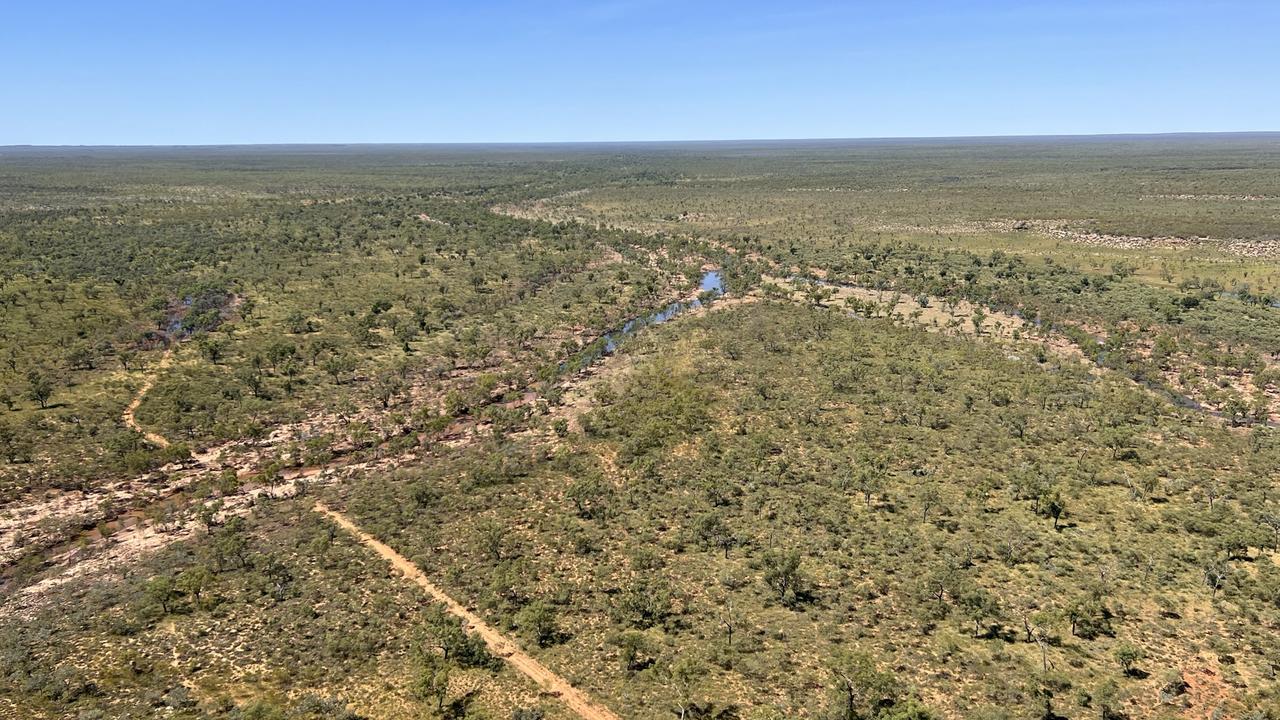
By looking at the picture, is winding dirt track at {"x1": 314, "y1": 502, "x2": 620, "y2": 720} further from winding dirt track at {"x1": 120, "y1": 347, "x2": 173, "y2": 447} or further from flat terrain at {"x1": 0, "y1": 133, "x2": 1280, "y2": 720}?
winding dirt track at {"x1": 120, "y1": 347, "x2": 173, "y2": 447}

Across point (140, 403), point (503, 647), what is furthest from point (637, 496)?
point (140, 403)

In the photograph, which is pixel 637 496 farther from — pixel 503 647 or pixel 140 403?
pixel 140 403

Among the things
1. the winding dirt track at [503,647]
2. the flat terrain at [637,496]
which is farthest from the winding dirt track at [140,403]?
the winding dirt track at [503,647]

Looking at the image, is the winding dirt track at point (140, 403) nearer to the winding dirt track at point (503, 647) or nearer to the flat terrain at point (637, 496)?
the flat terrain at point (637, 496)

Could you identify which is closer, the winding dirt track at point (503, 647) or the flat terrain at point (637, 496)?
the winding dirt track at point (503, 647)

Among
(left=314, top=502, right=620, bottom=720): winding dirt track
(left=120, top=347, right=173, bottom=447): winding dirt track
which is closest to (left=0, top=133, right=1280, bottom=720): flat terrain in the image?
(left=314, top=502, right=620, bottom=720): winding dirt track
